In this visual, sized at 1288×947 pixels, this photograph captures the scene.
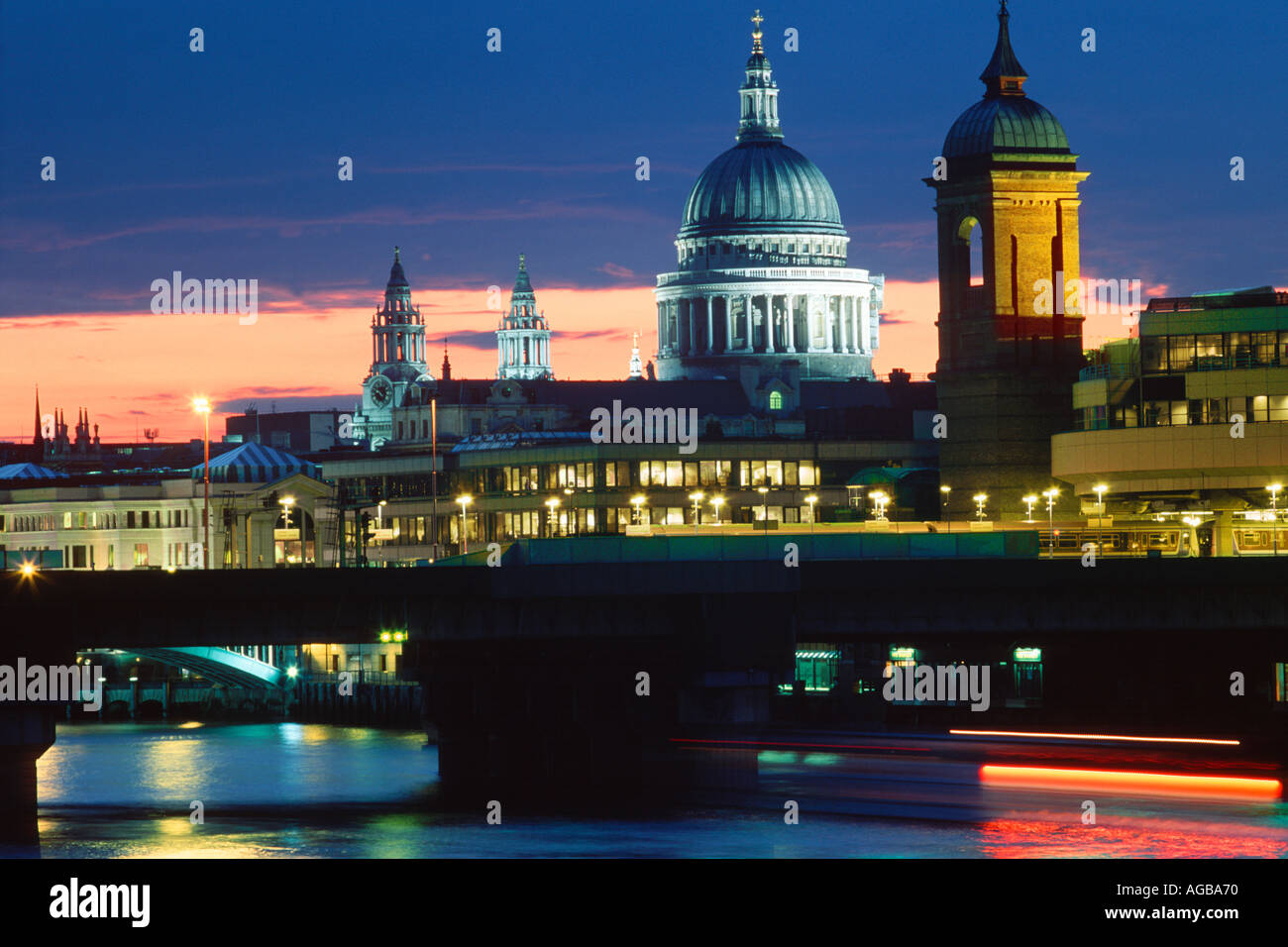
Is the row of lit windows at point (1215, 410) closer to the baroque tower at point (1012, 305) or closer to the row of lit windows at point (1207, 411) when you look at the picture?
the row of lit windows at point (1207, 411)

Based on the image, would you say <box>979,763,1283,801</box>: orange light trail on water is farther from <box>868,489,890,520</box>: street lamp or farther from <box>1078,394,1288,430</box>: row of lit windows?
<box>868,489,890,520</box>: street lamp

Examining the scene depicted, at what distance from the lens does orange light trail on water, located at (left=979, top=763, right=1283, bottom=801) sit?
9081 centimetres

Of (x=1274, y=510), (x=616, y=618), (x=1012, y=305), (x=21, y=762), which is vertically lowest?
(x=21, y=762)

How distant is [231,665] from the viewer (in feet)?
541

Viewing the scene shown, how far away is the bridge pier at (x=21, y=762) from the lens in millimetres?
85125

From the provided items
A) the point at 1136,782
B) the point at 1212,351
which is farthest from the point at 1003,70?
the point at 1136,782

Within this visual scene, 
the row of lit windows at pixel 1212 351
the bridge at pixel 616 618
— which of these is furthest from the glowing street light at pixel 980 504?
the bridge at pixel 616 618

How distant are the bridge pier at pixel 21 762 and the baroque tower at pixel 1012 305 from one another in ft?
339

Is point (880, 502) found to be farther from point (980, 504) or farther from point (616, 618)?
point (616, 618)

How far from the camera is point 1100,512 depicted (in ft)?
514

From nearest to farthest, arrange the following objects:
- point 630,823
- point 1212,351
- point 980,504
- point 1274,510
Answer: point 630,823
point 1274,510
point 1212,351
point 980,504

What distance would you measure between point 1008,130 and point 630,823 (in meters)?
101
